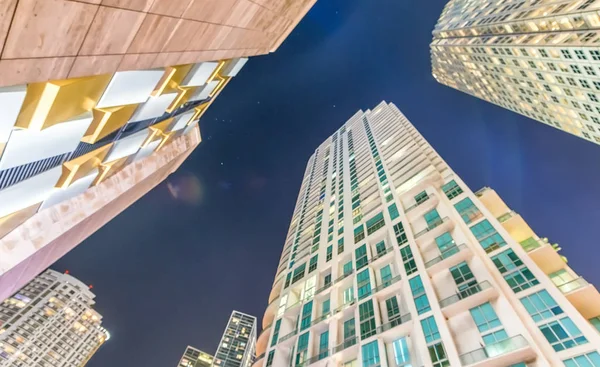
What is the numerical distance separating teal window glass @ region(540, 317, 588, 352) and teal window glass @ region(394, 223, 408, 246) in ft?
42.8

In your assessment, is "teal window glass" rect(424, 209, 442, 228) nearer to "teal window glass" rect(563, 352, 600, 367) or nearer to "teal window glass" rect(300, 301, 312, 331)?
"teal window glass" rect(300, 301, 312, 331)

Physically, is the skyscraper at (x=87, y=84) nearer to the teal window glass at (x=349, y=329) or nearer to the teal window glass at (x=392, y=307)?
the teal window glass at (x=349, y=329)

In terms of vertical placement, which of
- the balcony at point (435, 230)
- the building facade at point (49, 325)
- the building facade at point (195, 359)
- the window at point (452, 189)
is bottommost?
the building facade at point (195, 359)

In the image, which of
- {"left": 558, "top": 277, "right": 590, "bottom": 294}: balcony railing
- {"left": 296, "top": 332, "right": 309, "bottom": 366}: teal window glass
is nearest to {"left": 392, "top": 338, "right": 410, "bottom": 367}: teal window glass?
A: {"left": 296, "top": 332, "right": 309, "bottom": 366}: teal window glass

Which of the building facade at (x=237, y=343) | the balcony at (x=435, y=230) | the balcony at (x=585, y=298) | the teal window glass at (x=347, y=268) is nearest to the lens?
the balcony at (x=585, y=298)

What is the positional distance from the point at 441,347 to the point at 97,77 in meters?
→ 22.2

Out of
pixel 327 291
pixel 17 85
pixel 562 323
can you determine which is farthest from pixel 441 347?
pixel 17 85

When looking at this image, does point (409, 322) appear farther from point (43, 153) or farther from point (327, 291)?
point (43, 153)

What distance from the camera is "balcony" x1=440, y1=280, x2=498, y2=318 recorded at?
20328mm

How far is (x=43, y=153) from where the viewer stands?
26.0 feet

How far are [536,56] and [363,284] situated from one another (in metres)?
52.4

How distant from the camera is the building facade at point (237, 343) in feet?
445

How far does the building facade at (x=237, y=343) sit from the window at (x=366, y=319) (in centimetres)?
12571

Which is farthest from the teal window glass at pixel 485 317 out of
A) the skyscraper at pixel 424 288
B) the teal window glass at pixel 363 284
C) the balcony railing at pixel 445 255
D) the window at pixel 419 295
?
the teal window glass at pixel 363 284
